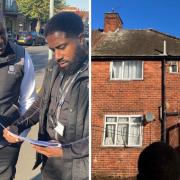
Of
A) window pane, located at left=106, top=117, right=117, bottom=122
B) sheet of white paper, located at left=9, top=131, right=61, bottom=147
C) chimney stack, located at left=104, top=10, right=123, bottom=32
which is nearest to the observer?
sheet of white paper, located at left=9, top=131, right=61, bottom=147

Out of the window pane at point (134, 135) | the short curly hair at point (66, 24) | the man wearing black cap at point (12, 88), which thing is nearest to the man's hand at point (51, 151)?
the man wearing black cap at point (12, 88)

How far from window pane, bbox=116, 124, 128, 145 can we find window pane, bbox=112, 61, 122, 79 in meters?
0.38

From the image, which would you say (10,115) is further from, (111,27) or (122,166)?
(111,27)

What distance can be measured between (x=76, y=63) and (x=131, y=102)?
1154 millimetres

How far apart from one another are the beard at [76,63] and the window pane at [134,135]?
1036 millimetres

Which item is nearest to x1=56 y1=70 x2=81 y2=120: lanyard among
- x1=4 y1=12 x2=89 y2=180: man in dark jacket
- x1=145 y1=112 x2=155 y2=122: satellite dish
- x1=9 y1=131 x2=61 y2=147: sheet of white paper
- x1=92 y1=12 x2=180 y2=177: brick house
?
x1=4 y1=12 x2=89 y2=180: man in dark jacket

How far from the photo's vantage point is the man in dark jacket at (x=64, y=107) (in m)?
1.96

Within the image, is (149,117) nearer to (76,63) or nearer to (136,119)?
(136,119)

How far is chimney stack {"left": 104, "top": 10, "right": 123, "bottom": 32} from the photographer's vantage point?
3352 millimetres

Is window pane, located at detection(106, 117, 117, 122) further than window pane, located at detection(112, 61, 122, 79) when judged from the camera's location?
No

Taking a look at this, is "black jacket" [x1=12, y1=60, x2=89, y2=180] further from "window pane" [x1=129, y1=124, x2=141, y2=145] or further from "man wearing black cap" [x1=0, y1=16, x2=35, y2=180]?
"window pane" [x1=129, y1=124, x2=141, y2=145]

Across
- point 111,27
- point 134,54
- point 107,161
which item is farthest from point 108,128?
point 111,27

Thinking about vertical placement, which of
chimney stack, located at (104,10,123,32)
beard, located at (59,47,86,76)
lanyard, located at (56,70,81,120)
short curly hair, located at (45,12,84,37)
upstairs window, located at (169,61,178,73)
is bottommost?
lanyard, located at (56,70,81,120)

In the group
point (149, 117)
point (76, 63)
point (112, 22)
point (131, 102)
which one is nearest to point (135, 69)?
point (131, 102)
